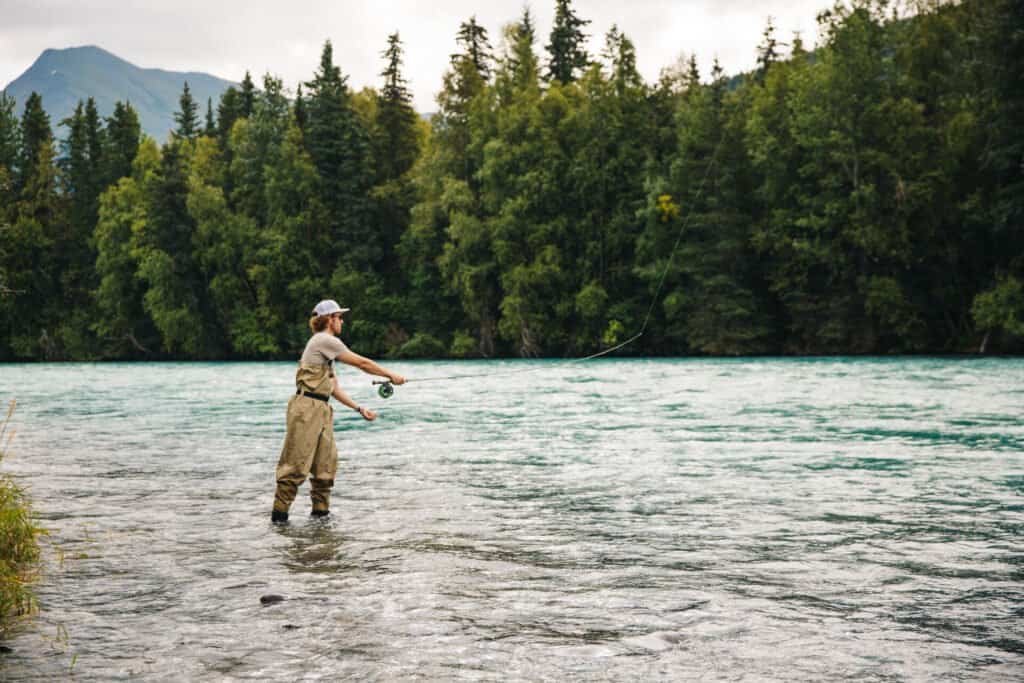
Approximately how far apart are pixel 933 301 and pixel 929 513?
143 feet

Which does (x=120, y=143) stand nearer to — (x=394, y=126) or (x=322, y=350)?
(x=394, y=126)

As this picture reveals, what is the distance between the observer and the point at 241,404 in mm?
25609

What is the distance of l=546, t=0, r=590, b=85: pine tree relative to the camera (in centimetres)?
7438

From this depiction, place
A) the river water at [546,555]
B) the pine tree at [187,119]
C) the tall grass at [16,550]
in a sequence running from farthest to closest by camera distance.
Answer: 1. the pine tree at [187,119]
2. the tall grass at [16,550]
3. the river water at [546,555]

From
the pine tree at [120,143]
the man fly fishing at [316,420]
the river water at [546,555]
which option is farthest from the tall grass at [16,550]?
the pine tree at [120,143]

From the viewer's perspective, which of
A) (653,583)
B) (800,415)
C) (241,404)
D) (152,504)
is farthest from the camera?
(241,404)

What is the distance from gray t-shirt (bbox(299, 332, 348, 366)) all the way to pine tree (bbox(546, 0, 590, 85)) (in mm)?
66869

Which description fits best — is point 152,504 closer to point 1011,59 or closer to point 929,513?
point 929,513

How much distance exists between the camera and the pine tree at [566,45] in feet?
244

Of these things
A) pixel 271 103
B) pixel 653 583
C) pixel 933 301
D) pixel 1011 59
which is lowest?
pixel 653 583

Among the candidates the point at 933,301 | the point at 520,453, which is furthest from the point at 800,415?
the point at 933,301

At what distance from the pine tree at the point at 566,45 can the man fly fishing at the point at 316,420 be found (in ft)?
219

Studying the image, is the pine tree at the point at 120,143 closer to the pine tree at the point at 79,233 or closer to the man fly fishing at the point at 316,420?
the pine tree at the point at 79,233

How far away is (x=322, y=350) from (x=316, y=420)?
0.60m
